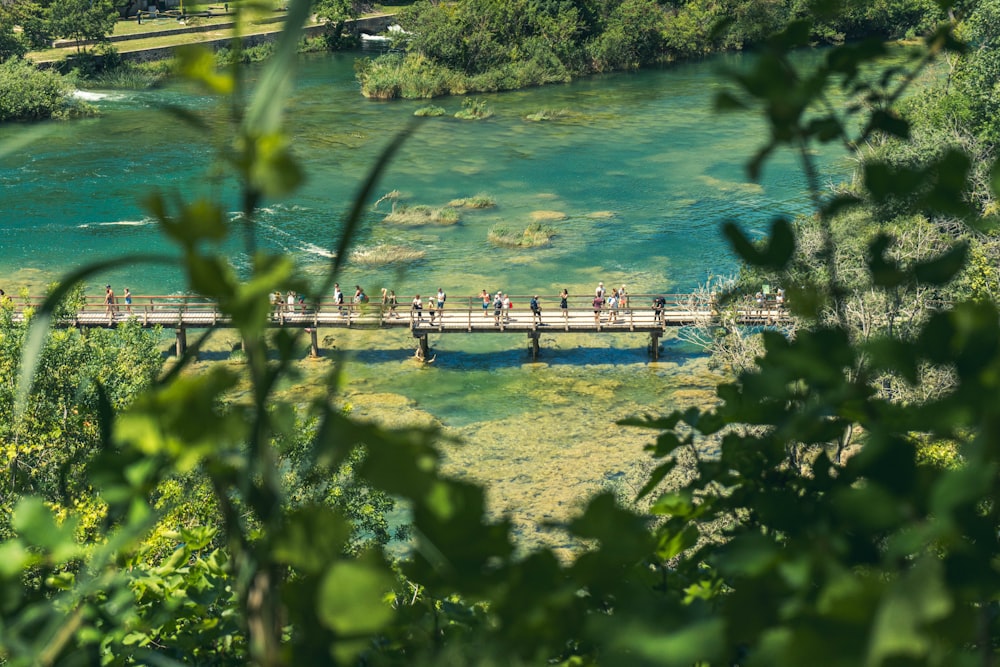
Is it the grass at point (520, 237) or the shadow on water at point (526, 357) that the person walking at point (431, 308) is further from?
the grass at point (520, 237)

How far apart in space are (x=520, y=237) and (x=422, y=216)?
343 centimetres

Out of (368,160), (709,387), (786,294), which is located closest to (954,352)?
(786,294)

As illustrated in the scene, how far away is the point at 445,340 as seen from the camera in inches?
1142

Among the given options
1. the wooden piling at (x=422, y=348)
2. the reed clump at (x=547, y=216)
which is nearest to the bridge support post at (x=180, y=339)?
the wooden piling at (x=422, y=348)

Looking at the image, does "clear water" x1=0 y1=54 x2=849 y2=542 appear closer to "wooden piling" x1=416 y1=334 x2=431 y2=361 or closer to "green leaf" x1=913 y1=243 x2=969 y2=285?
"wooden piling" x1=416 y1=334 x2=431 y2=361

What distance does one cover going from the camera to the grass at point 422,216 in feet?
112

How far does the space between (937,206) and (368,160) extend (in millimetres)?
38845

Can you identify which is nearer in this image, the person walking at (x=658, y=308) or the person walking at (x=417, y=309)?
the person walking at (x=658, y=308)

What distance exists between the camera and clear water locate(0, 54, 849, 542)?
23.5 metres

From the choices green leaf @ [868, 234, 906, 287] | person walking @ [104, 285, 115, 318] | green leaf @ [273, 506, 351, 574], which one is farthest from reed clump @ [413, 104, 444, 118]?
green leaf @ [273, 506, 351, 574]

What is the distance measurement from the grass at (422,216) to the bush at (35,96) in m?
19.4

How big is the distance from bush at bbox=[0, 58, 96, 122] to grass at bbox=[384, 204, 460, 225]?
19.4m

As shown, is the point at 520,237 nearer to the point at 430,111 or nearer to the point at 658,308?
the point at 658,308

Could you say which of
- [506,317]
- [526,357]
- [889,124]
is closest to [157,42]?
[506,317]
